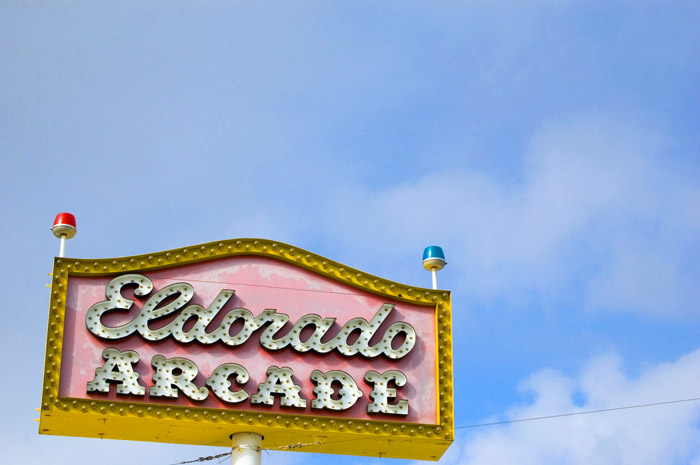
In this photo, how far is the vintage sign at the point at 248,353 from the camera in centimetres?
2014

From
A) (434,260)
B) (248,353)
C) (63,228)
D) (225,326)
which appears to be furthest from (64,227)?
(434,260)

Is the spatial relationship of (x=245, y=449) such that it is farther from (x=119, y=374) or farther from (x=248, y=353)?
(x=119, y=374)

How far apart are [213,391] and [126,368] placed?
53.3 inches

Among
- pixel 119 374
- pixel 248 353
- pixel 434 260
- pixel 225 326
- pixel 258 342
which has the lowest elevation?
pixel 119 374

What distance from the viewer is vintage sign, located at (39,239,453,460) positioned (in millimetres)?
20141

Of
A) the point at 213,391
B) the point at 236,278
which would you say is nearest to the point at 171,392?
the point at 213,391

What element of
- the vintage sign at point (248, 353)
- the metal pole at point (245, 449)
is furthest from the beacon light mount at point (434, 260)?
the metal pole at point (245, 449)

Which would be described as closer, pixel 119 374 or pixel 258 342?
pixel 119 374

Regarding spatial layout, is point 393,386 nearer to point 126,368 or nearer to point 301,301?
point 301,301

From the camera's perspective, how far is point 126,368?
20219 millimetres

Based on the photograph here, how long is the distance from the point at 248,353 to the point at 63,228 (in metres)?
3.52

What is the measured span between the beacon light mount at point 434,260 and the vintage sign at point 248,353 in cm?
52

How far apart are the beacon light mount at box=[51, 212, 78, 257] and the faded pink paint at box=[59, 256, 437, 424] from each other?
0.80 m

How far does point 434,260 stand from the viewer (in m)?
22.1
